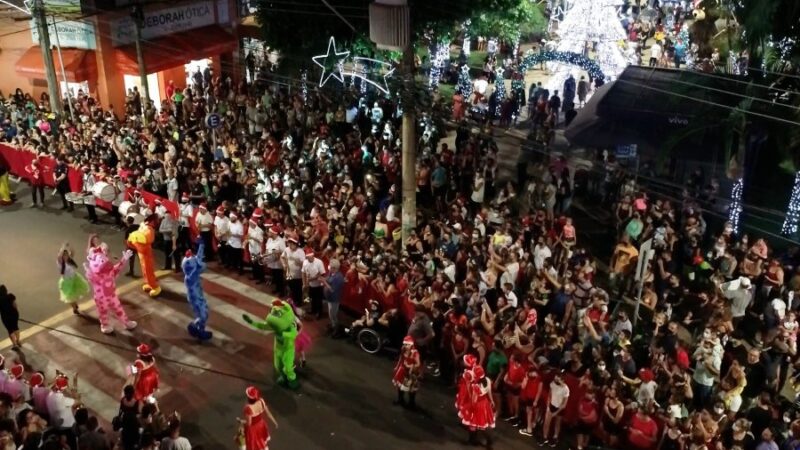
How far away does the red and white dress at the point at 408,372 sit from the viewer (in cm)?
1024

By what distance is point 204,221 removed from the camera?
14.7 metres

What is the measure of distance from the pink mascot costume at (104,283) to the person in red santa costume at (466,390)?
19.6 feet

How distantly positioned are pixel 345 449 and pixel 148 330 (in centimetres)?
471

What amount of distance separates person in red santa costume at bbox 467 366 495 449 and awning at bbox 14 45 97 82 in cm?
1898

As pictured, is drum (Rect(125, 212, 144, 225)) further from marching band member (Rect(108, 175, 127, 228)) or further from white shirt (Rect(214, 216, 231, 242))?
marching band member (Rect(108, 175, 127, 228))

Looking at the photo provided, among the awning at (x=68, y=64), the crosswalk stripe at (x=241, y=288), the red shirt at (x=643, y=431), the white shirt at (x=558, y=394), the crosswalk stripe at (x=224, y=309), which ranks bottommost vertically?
the crosswalk stripe at (x=224, y=309)

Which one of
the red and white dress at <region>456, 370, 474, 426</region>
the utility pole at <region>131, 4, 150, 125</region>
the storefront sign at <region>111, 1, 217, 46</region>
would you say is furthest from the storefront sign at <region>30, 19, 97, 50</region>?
the red and white dress at <region>456, 370, 474, 426</region>

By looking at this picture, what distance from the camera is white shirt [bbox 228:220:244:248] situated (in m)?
14.2

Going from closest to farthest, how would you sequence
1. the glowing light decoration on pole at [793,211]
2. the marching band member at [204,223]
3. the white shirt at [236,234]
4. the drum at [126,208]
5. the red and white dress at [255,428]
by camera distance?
the red and white dress at [255,428] → the white shirt at [236,234] → the marching band member at [204,223] → the drum at [126,208] → the glowing light decoration on pole at [793,211]

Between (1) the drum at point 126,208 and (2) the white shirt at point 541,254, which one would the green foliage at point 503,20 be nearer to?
(2) the white shirt at point 541,254

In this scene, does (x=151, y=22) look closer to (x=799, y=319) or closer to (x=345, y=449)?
(x=345, y=449)

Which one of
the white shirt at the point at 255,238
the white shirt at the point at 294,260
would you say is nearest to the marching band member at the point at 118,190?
the white shirt at the point at 255,238

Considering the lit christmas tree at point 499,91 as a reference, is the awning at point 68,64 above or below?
above

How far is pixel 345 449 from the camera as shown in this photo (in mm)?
9938
